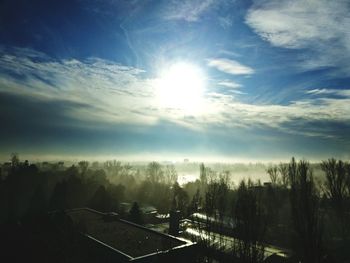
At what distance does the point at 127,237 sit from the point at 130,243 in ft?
6.82

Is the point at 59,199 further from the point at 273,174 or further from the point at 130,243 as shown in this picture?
the point at 273,174

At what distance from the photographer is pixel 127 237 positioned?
2505cm

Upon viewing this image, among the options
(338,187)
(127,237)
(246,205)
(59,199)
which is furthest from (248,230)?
(59,199)

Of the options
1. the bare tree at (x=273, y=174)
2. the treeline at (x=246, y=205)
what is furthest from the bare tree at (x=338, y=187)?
the bare tree at (x=273, y=174)

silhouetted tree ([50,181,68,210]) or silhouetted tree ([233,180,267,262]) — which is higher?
silhouetted tree ([233,180,267,262])

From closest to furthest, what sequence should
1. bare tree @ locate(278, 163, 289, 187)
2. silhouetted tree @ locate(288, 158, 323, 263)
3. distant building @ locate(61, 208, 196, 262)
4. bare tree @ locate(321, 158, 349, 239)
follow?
silhouetted tree @ locate(288, 158, 323, 263), distant building @ locate(61, 208, 196, 262), bare tree @ locate(321, 158, 349, 239), bare tree @ locate(278, 163, 289, 187)

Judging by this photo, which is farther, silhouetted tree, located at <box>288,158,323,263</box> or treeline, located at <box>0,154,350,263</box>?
treeline, located at <box>0,154,350,263</box>

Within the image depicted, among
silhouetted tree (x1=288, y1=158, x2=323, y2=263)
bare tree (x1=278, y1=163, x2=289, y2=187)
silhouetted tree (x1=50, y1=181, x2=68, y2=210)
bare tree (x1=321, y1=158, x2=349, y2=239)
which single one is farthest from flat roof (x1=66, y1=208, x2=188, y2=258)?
bare tree (x1=278, y1=163, x2=289, y2=187)

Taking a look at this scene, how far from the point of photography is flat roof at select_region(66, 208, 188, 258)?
2142 cm

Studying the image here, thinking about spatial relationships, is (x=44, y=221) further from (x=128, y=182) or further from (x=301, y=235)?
(x=128, y=182)

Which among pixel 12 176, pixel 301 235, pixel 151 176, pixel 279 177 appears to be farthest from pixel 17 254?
pixel 151 176

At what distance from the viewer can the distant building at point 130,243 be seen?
19277 mm

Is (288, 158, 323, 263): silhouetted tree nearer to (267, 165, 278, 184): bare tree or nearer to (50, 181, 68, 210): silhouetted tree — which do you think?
(50, 181, 68, 210): silhouetted tree

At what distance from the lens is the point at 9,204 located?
1935 inches
